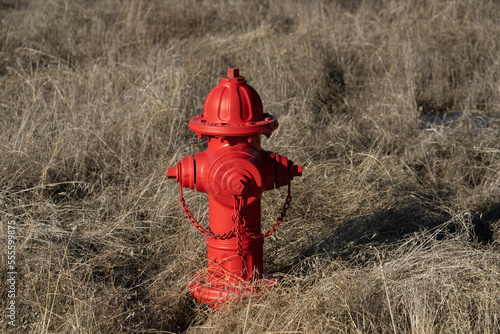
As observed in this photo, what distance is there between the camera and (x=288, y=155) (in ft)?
11.1

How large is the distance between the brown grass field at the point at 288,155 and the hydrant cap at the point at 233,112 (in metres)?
0.65

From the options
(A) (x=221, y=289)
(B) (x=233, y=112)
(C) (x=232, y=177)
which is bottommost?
(A) (x=221, y=289)

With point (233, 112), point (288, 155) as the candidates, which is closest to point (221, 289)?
point (233, 112)

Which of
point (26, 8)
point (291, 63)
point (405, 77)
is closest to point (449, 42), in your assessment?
point (405, 77)

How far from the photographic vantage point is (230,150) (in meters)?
2.15

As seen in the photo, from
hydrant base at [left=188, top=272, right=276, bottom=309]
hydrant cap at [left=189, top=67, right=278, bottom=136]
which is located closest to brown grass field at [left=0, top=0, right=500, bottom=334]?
hydrant base at [left=188, top=272, right=276, bottom=309]

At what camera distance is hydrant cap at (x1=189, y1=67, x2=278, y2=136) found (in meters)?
2.06

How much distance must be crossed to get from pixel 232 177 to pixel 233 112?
9.7 inches

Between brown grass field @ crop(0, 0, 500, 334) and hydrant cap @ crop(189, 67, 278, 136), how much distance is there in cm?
65

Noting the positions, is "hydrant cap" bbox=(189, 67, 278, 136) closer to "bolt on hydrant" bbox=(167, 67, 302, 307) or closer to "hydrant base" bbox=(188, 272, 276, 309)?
"bolt on hydrant" bbox=(167, 67, 302, 307)

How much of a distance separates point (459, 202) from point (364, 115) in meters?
1.20

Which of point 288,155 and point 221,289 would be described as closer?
point 221,289

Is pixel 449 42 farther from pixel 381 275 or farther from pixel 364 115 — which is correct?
pixel 381 275

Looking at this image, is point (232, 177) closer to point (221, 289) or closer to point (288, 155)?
point (221, 289)
